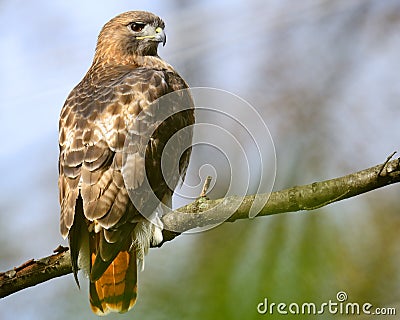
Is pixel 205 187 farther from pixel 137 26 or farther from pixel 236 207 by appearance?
pixel 137 26

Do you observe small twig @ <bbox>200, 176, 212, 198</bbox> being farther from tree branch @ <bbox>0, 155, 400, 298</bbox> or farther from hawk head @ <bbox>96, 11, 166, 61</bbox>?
hawk head @ <bbox>96, 11, 166, 61</bbox>

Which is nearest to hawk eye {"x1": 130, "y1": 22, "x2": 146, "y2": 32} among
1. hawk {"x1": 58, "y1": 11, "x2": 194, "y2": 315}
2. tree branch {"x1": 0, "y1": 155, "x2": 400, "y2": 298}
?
hawk {"x1": 58, "y1": 11, "x2": 194, "y2": 315}

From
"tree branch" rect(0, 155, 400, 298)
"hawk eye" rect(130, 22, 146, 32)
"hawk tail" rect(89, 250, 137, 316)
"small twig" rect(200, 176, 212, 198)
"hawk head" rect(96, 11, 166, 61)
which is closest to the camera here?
"tree branch" rect(0, 155, 400, 298)

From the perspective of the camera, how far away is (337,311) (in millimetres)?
1679

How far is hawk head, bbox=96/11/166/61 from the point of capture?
5.29 m

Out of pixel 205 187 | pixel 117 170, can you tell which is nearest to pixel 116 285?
pixel 117 170

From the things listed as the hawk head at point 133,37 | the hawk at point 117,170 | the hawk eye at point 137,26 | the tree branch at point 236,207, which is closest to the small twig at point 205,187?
the tree branch at point 236,207

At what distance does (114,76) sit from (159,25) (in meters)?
0.86

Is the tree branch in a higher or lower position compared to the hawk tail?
higher

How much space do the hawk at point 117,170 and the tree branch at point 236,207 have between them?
0.51 ft

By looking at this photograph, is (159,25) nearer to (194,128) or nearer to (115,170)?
(194,128)

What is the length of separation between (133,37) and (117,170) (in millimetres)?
1951

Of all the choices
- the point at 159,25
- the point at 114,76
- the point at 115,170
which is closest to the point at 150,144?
the point at 115,170

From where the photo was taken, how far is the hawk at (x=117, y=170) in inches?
145
